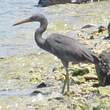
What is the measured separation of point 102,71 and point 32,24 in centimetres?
1220

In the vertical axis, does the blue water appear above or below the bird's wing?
below

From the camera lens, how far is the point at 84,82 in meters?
11.1

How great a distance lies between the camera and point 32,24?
73.6ft

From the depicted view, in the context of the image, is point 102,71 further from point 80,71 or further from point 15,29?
point 15,29

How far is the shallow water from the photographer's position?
1813 cm

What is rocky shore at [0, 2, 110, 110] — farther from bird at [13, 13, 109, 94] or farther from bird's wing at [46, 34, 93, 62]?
bird's wing at [46, 34, 93, 62]

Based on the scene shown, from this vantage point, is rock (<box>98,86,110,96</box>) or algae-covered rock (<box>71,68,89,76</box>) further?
algae-covered rock (<box>71,68,89,76</box>)

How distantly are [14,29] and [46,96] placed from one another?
37.8 feet

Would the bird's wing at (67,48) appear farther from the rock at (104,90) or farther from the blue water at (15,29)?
the blue water at (15,29)

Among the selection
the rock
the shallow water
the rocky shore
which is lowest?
the shallow water

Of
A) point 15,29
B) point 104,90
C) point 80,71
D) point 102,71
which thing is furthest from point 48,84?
point 15,29

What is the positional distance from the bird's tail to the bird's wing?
22 centimetres

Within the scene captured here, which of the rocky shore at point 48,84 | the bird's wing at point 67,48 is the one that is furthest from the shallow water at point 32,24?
the bird's wing at point 67,48

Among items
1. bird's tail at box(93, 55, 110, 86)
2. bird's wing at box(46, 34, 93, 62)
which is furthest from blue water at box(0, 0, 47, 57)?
bird's tail at box(93, 55, 110, 86)
